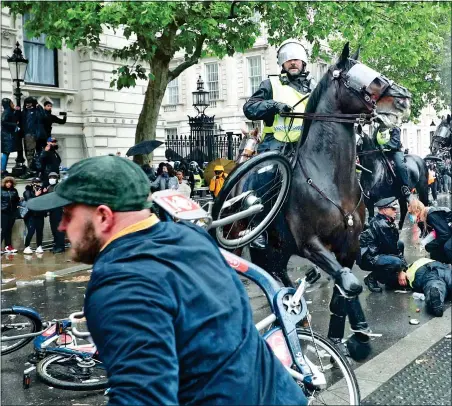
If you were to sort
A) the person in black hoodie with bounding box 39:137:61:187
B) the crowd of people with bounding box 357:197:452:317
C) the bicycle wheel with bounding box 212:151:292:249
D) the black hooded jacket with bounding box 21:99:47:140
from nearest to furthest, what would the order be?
the bicycle wheel with bounding box 212:151:292:249 < the crowd of people with bounding box 357:197:452:317 < the person in black hoodie with bounding box 39:137:61:187 < the black hooded jacket with bounding box 21:99:47:140

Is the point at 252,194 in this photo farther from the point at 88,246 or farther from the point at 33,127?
the point at 33,127

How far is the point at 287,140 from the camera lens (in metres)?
5.91

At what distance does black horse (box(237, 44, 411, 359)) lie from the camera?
17.5 feet

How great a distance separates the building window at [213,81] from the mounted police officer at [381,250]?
760 inches

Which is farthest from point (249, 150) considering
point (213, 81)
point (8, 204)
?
point (213, 81)

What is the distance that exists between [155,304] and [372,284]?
22.8ft

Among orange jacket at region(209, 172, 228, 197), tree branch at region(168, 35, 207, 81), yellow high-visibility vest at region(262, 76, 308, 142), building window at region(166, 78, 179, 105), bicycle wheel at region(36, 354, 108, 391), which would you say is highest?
building window at region(166, 78, 179, 105)

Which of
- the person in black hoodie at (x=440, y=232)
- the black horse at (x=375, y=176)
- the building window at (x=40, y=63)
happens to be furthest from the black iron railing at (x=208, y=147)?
the person in black hoodie at (x=440, y=232)

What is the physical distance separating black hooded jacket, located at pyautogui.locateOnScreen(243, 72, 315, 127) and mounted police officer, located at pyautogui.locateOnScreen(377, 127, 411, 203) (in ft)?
19.5

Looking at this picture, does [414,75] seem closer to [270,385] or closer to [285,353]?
[285,353]

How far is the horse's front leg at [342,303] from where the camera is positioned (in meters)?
4.96

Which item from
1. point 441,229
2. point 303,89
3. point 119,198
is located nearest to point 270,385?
point 119,198

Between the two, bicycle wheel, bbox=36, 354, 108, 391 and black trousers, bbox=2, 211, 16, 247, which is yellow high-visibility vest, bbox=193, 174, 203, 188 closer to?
black trousers, bbox=2, 211, 16, 247

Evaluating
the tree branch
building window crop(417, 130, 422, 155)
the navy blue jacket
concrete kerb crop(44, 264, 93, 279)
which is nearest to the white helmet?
the navy blue jacket
